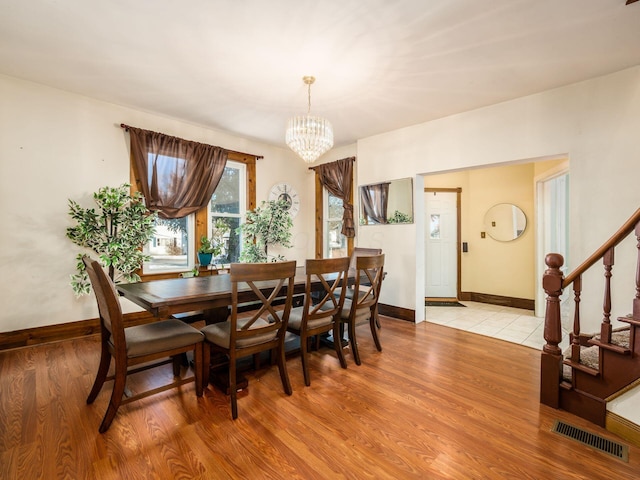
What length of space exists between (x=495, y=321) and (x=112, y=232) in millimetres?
4933

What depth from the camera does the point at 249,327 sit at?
2.00m

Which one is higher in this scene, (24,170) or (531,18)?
(531,18)

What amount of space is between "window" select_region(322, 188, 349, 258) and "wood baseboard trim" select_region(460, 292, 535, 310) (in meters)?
2.39

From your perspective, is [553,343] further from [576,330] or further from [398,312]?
[398,312]

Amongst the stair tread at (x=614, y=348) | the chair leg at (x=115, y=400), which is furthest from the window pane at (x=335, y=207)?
the chair leg at (x=115, y=400)

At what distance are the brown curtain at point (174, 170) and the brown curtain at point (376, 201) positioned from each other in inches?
87.8

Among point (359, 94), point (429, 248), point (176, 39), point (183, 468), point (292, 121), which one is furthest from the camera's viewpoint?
point (429, 248)

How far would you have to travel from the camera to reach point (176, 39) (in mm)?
2234

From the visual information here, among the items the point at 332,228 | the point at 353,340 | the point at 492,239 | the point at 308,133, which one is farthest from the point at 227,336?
the point at 492,239

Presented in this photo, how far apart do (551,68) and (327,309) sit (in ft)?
9.70

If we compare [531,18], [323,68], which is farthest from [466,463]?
[323,68]

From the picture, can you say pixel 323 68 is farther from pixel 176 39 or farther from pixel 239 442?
pixel 239 442

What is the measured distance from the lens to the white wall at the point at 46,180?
2.87 m

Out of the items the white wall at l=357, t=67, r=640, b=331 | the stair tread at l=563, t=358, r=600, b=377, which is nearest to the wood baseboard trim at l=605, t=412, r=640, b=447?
the stair tread at l=563, t=358, r=600, b=377
